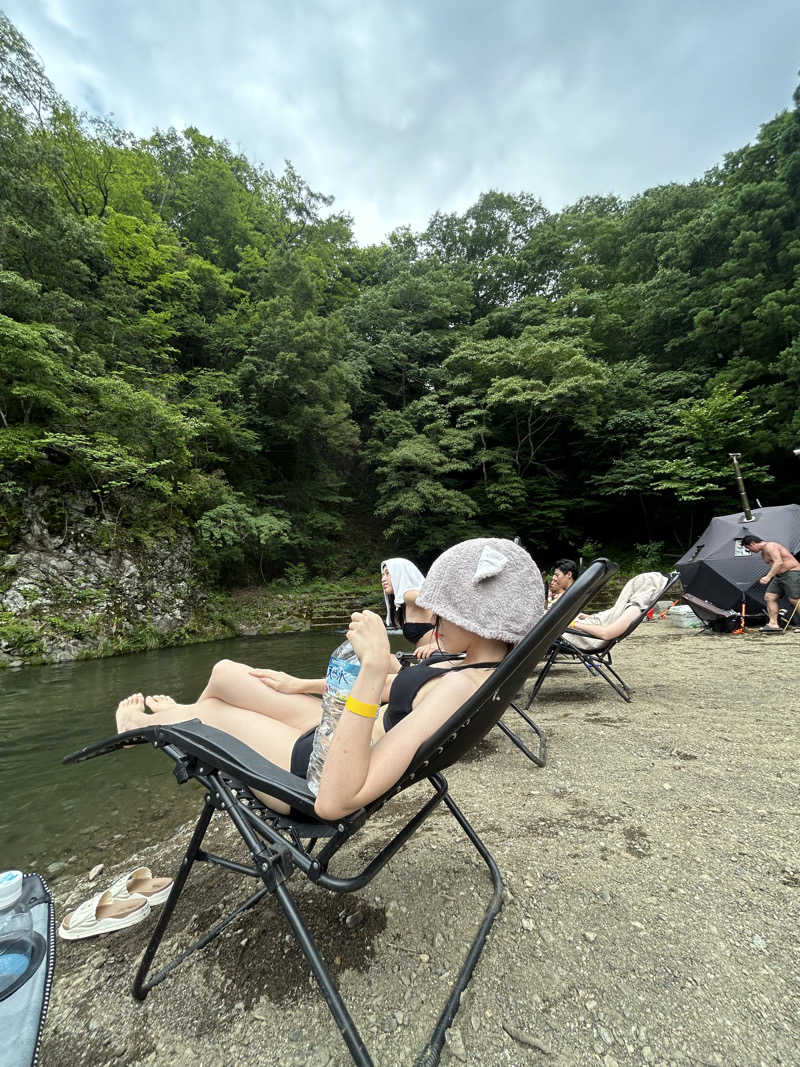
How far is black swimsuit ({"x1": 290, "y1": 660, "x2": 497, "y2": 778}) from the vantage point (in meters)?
1.13

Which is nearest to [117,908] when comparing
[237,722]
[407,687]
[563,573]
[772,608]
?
[237,722]

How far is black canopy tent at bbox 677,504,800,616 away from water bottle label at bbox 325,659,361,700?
6.74 m

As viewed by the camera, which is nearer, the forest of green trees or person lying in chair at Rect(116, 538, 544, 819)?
person lying in chair at Rect(116, 538, 544, 819)

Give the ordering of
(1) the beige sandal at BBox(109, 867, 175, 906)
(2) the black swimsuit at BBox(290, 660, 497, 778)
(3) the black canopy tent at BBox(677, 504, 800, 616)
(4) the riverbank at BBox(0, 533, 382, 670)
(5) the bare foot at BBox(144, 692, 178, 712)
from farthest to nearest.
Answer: (4) the riverbank at BBox(0, 533, 382, 670), (3) the black canopy tent at BBox(677, 504, 800, 616), (5) the bare foot at BBox(144, 692, 178, 712), (1) the beige sandal at BBox(109, 867, 175, 906), (2) the black swimsuit at BBox(290, 660, 497, 778)

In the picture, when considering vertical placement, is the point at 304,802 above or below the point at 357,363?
below

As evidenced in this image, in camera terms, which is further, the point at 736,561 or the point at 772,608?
the point at 736,561

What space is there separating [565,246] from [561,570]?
1959 cm

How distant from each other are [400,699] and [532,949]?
727mm

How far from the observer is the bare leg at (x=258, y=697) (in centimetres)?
152

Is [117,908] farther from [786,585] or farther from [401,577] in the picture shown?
[786,585]

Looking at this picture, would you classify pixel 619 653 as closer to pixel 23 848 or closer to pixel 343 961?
pixel 343 961

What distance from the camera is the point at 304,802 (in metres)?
0.95

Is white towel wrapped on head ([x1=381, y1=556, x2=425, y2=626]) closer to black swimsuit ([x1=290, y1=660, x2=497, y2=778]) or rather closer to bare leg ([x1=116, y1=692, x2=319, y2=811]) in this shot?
bare leg ([x1=116, y1=692, x2=319, y2=811])

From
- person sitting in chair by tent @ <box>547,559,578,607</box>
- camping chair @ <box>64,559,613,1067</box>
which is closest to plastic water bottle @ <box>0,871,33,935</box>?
camping chair @ <box>64,559,613,1067</box>
